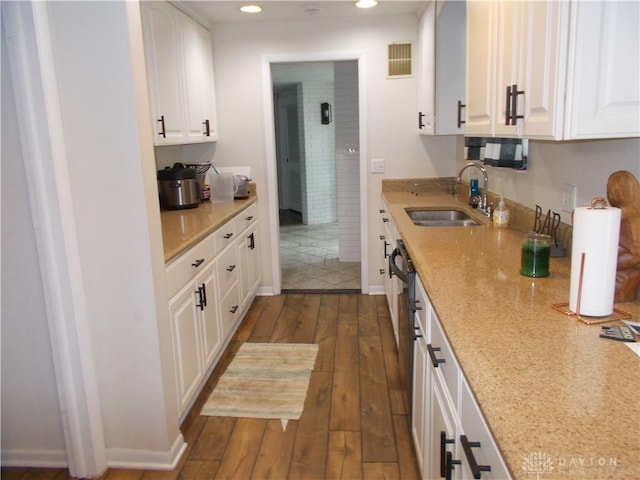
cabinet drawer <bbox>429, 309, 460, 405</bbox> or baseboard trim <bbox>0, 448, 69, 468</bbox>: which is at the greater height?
cabinet drawer <bbox>429, 309, 460, 405</bbox>

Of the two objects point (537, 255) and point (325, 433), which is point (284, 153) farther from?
point (537, 255)

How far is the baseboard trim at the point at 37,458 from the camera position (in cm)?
212

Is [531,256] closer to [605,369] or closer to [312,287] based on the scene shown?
[605,369]

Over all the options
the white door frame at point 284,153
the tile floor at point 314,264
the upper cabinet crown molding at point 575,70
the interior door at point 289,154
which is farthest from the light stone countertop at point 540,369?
the white door frame at point 284,153

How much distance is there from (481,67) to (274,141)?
7.73 feet

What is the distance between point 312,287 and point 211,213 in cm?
153

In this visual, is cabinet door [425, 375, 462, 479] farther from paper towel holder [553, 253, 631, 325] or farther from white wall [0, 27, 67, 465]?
white wall [0, 27, 67, 465]

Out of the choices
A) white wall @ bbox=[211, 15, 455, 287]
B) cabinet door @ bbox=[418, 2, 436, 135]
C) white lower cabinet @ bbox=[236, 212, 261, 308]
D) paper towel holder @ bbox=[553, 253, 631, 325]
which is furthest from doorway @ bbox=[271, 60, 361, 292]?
paper towel holder @ bbox=[553, 253, 631, 325]

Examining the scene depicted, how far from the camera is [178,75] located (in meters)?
3.28

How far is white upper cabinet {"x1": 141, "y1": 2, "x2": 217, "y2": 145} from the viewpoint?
2.90 m

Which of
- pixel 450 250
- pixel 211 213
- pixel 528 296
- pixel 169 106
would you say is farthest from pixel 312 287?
pixel 528 296

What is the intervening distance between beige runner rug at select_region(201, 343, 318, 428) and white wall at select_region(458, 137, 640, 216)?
1578 millimetres

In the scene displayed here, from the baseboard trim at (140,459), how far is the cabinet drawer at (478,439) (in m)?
1.43

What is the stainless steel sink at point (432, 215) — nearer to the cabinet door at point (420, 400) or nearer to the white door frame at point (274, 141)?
the white door frame at point (274, 141)
